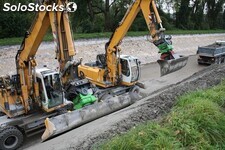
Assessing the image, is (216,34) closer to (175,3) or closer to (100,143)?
(175,3)

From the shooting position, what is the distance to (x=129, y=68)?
11.1 metres

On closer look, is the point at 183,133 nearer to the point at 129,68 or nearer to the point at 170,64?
the point at 170,64

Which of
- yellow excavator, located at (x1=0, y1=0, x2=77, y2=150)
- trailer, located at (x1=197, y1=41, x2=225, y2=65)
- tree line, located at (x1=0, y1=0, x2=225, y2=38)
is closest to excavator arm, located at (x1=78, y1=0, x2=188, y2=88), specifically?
yellow excavator, located at (x1=0, y1=0, x2=77, y2=150)

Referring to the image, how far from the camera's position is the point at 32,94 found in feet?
27.1

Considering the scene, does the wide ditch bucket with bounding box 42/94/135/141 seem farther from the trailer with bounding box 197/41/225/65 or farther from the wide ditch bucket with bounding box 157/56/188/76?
the trailer with bounding box 197/41/225/65

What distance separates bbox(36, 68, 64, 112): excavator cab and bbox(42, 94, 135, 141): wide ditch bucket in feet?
1.86

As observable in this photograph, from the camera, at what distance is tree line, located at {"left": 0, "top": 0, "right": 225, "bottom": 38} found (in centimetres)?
1759

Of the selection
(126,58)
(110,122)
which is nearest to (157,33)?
(126,58)

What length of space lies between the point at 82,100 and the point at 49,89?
1376 millimetres

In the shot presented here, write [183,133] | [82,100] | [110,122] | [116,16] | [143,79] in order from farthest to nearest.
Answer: [116,16], [143,79], [82,100], [110,122], [183,133]

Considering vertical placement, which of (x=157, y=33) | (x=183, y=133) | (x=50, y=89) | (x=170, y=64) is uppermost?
(x=157, y=33)

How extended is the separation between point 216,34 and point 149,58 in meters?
16.7

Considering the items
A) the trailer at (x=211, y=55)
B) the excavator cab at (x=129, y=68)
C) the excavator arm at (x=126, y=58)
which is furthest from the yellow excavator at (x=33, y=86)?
the trailer at (x=211, y=55)

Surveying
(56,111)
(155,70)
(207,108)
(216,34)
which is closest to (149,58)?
(155,70)
